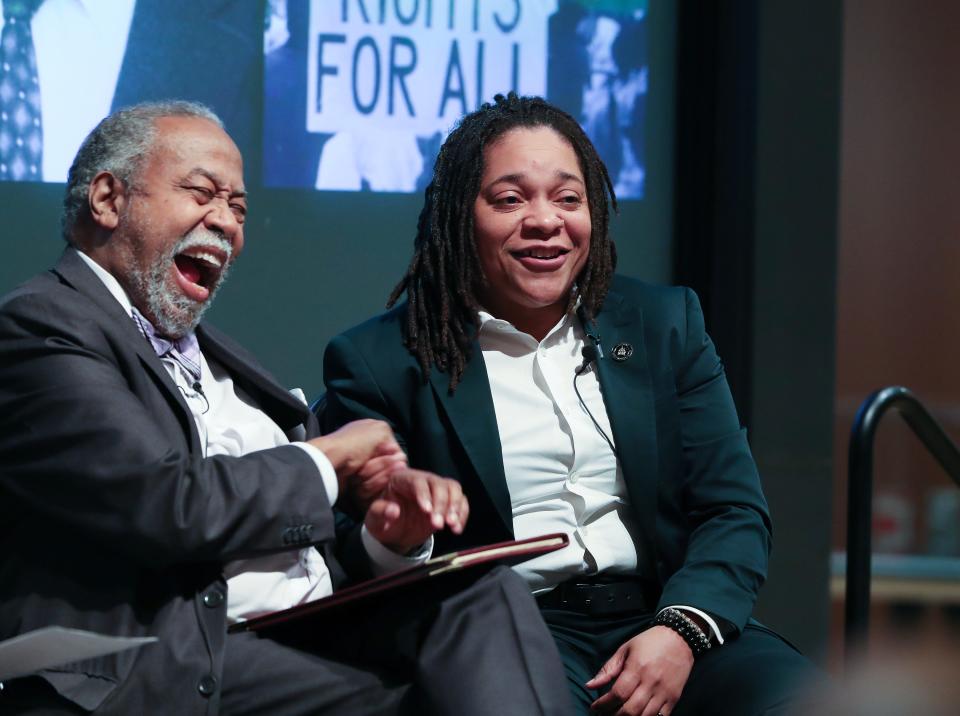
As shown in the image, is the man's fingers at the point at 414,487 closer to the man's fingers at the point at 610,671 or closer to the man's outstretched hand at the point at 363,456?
the man's outstretched hand at the point at 363,456

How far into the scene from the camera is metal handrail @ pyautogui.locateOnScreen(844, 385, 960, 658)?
11.5 ft

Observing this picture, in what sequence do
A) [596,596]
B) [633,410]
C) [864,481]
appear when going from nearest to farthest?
[596,596] < [633,410] < [864,481]

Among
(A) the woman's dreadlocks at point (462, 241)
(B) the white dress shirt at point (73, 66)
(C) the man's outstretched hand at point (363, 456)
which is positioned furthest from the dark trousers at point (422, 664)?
(B) the white dress shirt at point (73, 66)

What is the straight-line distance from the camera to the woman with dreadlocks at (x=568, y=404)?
105 inches

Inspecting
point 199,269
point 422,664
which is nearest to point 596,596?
point 422,664

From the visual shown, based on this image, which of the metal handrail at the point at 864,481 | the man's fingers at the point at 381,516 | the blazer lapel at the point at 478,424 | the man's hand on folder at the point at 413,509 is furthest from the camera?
the metal handrail at the point at 864,481

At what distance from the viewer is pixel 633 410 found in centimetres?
279

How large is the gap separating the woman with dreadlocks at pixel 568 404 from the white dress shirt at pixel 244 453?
0.30m

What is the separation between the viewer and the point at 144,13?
13.3 feet

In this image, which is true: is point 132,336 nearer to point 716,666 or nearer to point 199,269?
point 199,269

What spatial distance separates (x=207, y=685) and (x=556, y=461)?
959 mm

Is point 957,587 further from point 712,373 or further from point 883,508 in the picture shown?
point 712,373

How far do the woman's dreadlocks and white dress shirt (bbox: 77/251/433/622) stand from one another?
0.45 meters

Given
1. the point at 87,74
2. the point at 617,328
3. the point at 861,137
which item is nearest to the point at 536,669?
the point at 617,328
